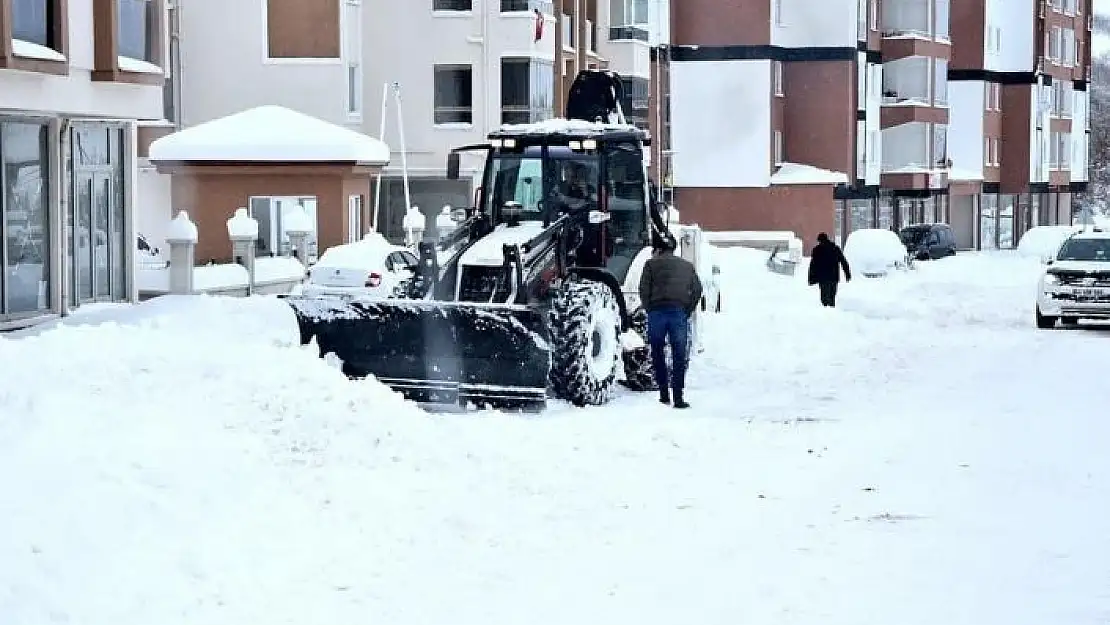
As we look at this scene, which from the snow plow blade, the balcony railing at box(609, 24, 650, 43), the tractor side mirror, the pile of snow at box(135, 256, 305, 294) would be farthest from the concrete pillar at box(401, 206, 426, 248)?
the snow plow blade

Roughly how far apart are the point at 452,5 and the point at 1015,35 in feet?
140

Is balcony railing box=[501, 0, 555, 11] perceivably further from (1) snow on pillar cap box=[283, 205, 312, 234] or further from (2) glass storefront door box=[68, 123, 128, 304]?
(2) glass storefront door box=[68, 123, 128, 304]

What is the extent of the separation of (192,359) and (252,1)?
30336mm

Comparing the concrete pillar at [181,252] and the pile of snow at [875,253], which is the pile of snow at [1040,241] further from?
the concrete pillar at [181,252]

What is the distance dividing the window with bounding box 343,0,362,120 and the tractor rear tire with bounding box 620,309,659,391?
27.2 m

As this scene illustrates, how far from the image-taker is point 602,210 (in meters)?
20.0

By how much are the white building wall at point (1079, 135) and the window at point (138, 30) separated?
70.0 m

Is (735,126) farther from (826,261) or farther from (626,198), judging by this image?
(626,198)

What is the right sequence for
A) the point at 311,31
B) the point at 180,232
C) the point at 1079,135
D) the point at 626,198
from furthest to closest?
the point at 1079,135
the point at 311,31
the point at 180,232
the point at 626,198

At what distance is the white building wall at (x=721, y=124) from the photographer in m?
62.2

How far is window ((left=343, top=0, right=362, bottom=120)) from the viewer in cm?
4672

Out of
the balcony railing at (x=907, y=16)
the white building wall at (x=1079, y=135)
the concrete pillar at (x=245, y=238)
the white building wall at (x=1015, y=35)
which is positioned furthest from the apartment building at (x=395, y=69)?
the white building wall at (x=1079, y=135)

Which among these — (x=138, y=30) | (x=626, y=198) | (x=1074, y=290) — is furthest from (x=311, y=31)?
(x=626, y=198)

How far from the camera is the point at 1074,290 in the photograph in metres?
29.9
